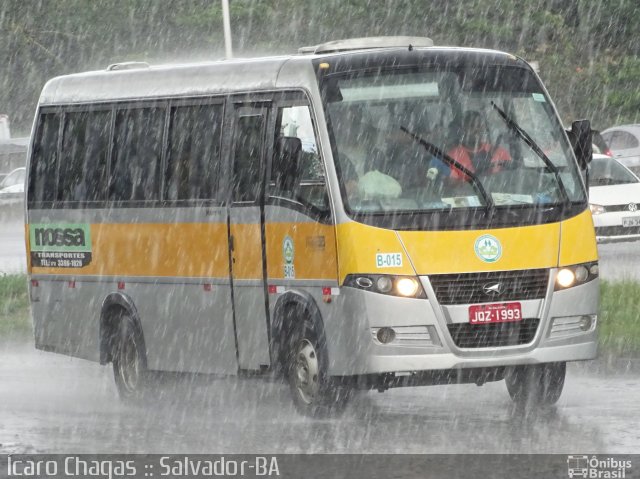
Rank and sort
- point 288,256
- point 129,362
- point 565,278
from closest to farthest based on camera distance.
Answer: point 565,278 < point 288,256 < point 129,362

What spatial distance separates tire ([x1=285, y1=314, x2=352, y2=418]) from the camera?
1193cm

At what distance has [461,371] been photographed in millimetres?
11727

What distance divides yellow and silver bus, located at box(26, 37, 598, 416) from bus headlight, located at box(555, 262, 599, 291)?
0.5 inches

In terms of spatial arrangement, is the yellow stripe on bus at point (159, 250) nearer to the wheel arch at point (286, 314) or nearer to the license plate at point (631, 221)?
the wheel arch at point (286, 314)

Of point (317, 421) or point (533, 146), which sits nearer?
point (317, 421)

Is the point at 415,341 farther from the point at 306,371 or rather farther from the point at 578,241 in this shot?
the point at 578,241

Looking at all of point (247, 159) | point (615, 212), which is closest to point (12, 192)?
point (615, 212)

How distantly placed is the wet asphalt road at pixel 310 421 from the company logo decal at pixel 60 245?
3.54 ft

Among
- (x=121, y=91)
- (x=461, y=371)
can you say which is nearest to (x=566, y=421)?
(x=461, y=371)

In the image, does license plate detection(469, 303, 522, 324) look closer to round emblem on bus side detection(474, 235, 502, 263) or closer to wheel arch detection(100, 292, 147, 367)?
round emblem on bus side detection(474, 235, 502, 263)

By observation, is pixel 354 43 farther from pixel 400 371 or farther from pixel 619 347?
pixel 619 347

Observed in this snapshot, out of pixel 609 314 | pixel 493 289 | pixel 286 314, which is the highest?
pixel 493 289

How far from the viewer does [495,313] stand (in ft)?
38.1

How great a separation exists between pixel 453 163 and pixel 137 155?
139 inches
